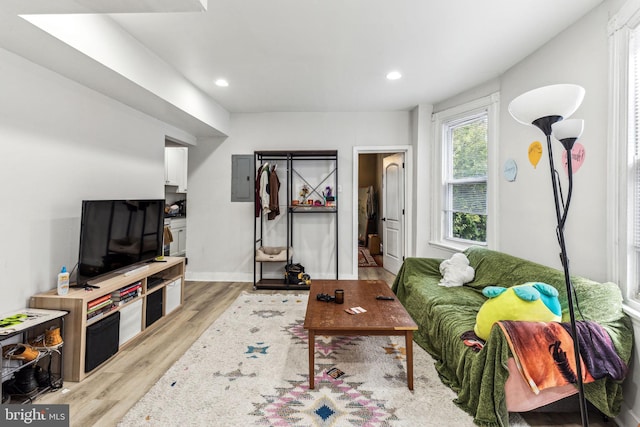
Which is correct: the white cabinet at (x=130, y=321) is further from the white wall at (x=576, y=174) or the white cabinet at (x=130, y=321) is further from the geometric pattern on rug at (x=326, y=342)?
the white wall at (x=576, y=174)

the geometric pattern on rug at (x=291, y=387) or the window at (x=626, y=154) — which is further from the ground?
the window at (x=626, y=154)

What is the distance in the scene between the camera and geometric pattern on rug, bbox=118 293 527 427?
164 centimetres

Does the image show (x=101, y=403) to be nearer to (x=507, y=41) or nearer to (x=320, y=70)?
(x=320, y=70)

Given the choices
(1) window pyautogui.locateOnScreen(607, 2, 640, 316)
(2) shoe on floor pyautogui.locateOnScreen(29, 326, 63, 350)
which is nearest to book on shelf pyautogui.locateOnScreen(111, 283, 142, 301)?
(2) shoe on floor pyautogui.locateOnScreen(29, 326, 63, 350)

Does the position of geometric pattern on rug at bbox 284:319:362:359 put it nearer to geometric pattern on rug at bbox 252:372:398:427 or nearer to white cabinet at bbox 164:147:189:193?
geometric pattern on rug at bbox 252:372:398:427

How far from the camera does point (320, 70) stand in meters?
2.98

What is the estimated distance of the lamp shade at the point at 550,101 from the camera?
1.18 m

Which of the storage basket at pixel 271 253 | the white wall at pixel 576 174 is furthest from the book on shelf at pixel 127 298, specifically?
the white wall at pixel 576 174

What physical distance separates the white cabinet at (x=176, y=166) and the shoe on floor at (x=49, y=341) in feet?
10.6

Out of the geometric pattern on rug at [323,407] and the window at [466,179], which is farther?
the window at [466,179]

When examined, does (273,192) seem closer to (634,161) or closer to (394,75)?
(394,75)

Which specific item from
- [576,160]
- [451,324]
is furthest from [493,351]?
[576,160]

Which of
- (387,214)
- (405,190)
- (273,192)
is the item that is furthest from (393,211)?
(273,192)

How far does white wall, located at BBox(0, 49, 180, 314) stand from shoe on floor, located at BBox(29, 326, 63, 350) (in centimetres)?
29
